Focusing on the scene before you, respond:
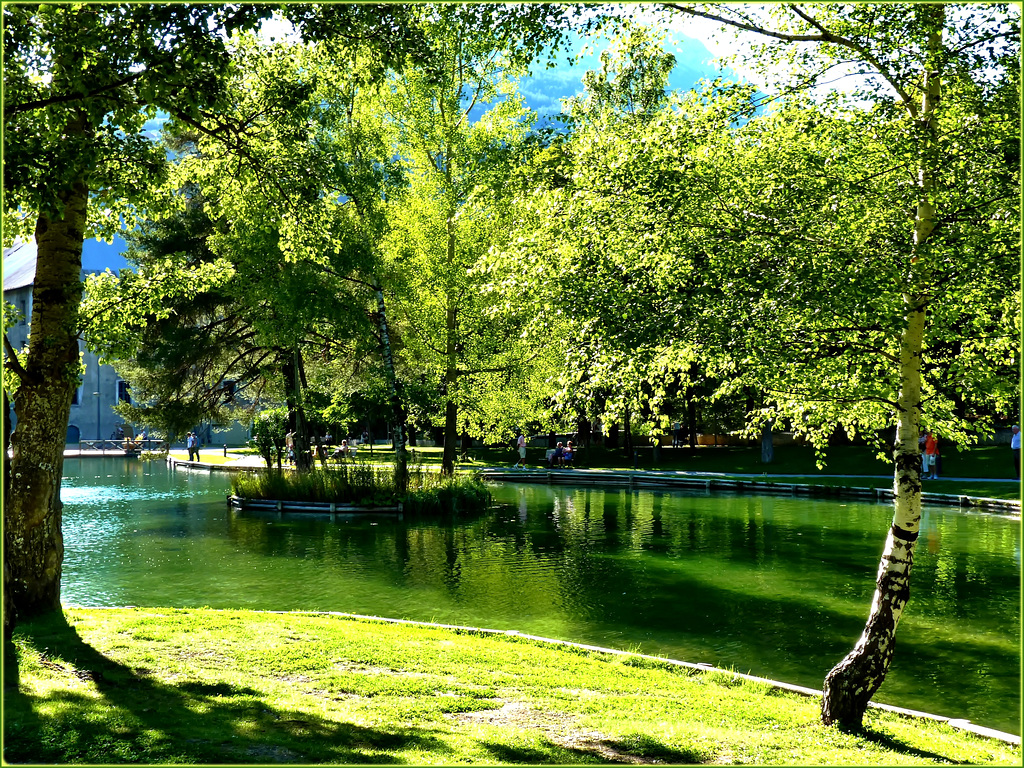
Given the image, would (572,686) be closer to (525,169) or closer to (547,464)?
(525,169)

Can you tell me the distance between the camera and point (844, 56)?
24.9 feet

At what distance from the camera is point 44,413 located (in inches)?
370

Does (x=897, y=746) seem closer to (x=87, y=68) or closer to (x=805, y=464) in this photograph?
(x=87, y=68)

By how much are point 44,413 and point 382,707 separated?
529cm

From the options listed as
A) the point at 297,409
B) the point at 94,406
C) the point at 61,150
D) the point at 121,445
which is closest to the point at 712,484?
the point at 297,409

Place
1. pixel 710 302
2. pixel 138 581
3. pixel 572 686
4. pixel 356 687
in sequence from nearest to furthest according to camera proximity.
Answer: pixel 710 302
pixel 356 687
pixel 572 686
pixel 138 581

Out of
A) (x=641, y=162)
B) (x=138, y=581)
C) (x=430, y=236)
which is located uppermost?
(x=430, y=236)

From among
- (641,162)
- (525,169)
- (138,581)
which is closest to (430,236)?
(138,581)

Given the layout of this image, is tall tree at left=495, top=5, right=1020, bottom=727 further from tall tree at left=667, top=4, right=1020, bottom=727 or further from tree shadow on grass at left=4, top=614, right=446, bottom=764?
tree shadow on grass at left=4, top=614, right=446, bottom=764

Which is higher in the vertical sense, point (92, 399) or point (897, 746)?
point (92, 399)

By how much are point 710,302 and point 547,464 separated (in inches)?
1336

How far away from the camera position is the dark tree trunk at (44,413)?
930 cm

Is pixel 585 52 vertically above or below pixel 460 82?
below

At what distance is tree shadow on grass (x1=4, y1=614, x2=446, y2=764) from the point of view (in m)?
5.73
